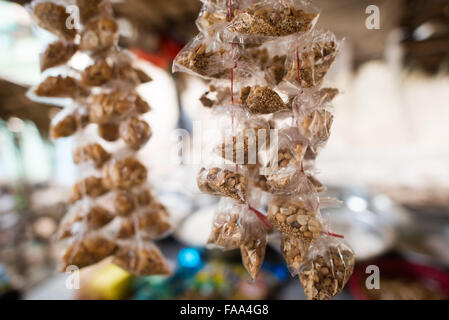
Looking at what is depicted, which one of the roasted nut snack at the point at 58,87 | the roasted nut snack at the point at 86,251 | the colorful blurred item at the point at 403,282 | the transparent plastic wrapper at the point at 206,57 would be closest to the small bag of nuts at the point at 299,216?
the transparent plastic wrapper at the point at 206,57

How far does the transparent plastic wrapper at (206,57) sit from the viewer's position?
598mm

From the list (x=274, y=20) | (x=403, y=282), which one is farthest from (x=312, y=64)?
(x=403, y=282)

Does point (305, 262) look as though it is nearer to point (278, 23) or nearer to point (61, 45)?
point (278, 23)

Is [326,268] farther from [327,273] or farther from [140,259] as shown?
[140,259]

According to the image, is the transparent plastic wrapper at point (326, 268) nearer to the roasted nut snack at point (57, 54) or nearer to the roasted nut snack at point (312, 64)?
the roasted nut snack at point (312, 64)

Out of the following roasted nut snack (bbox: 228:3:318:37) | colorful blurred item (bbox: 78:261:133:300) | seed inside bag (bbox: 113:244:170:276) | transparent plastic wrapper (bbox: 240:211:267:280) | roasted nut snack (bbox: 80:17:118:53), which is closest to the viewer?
roasted nut snack (bbox: 228:3:318:37)

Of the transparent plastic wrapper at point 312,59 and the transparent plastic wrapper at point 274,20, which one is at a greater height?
the transparent plastic wrapper at point 274,20

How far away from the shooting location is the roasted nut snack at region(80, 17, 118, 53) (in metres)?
0.75

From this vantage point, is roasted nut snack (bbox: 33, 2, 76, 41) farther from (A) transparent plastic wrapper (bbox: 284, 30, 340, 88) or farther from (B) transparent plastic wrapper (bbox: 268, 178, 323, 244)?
(B) transparent plastic wrapper (bbox: 268, 178, 323, 244)

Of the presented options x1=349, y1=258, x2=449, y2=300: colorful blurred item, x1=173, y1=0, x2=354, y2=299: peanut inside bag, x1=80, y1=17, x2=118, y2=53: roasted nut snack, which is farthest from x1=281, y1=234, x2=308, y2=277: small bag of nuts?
x1=349, y1=258, x2=449, y2=300: colorful blurred item

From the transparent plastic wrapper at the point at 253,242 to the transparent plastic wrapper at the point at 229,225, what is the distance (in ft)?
0.06

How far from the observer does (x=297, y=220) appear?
57 centimetres

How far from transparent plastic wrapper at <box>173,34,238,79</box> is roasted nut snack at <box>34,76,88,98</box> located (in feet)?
1.48

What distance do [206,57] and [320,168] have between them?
1223mm
